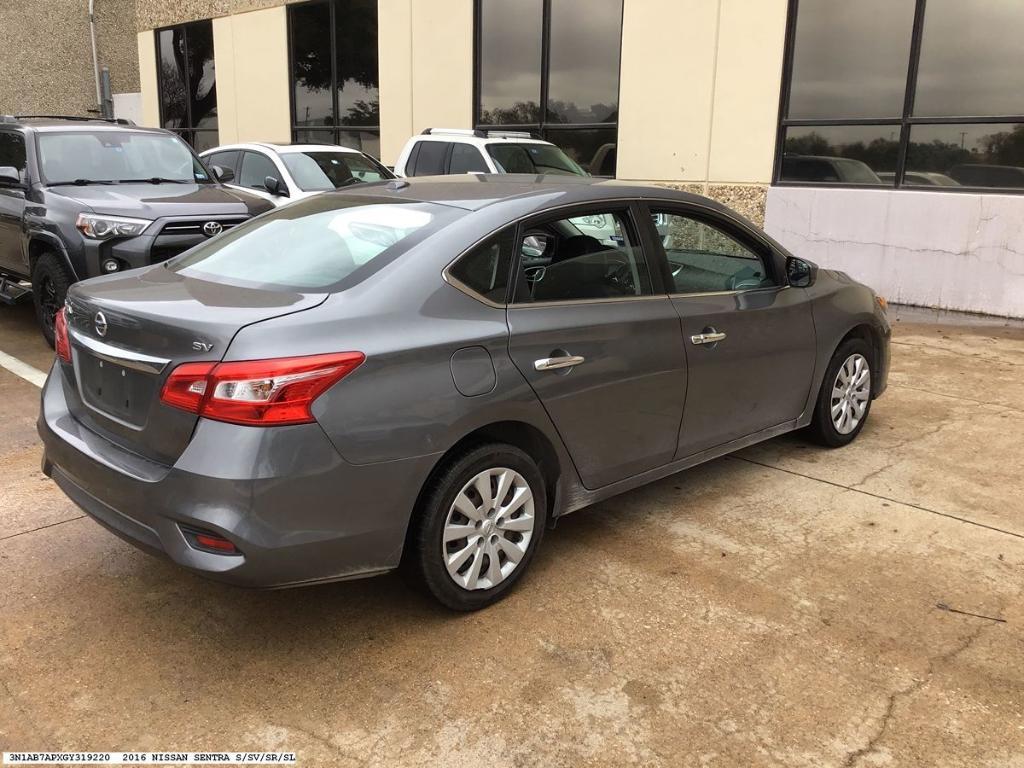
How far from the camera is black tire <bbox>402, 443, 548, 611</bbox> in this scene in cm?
297

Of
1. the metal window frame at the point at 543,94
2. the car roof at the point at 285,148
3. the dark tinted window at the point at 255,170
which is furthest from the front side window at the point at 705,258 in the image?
the metal window frame at the point at 543,94

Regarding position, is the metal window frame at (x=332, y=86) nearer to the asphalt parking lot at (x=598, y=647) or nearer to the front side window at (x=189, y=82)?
the front side window at (x=189, y=82)

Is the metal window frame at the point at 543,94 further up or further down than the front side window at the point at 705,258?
further up

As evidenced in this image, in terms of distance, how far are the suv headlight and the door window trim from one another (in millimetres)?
4237

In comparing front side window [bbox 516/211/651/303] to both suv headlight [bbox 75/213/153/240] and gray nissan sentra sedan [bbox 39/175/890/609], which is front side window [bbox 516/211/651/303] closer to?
gray nissan sentra sedan [bbox 39/175/890/609]

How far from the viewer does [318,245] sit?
339 centimetres

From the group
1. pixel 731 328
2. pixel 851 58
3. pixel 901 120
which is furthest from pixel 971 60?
pixel 731 328

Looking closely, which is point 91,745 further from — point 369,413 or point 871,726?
point 871,726

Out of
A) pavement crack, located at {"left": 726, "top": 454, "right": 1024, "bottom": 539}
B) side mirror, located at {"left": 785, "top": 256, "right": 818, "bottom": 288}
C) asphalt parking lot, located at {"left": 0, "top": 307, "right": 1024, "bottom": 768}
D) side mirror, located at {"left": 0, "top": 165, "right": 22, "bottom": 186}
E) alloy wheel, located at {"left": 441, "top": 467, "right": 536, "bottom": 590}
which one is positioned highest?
side mirror, located at {"left": 0, "top": 165, "right": 22, "bottom": 186}

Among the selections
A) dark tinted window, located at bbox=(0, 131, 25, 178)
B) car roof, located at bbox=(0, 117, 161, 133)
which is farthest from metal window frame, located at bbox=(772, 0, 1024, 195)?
dark tinted window, located at bbox=(0, 131, 25, 178)

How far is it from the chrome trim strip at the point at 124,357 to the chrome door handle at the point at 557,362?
1.31 meters

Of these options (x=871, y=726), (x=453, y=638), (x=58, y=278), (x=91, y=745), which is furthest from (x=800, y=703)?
(x=58, y=278)

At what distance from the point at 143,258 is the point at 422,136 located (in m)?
5.04

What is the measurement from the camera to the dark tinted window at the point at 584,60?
37.6 ft
